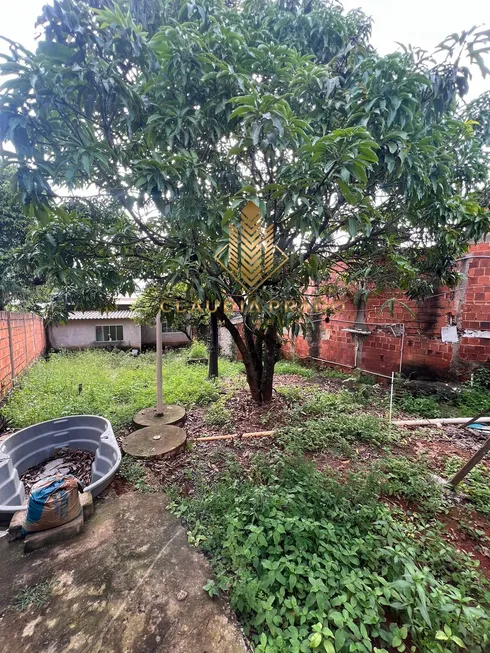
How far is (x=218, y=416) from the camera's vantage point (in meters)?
3.91

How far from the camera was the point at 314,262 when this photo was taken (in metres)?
2.59

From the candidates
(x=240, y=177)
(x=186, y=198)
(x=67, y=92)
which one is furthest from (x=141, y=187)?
(x=240, y=177)

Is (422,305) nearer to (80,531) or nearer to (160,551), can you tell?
(160,551)

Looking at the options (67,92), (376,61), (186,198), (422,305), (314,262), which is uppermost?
(376,61)

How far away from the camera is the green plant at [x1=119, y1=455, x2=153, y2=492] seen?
2.49m

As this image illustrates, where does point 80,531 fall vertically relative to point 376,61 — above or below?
below

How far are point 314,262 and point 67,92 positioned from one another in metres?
2.07

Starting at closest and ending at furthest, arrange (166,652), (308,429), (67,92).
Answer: (166,652)
(67,92)
(308,429)

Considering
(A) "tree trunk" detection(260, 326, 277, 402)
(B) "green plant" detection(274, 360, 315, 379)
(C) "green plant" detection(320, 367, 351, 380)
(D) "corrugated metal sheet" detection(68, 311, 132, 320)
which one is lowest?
(B) "green plant" detection(274, 360, 315, 379)

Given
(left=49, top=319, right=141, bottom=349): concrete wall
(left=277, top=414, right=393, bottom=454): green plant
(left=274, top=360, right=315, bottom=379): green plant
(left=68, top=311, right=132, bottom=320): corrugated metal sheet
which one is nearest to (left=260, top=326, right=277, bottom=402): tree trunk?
(left=277, top=414, right=393, bottom=454): green plant

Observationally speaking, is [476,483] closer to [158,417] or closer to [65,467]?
[158,417]

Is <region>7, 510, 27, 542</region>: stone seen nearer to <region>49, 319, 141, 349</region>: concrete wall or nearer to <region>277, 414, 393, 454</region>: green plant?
<region>277, 414, 393, 454</region>: green plant

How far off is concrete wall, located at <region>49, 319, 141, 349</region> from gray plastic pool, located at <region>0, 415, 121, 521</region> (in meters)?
7.88

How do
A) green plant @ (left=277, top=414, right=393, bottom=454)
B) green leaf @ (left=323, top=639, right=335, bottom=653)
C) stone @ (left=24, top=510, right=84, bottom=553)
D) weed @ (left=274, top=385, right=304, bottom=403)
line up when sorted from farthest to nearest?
1. weed @ (left=274, top=385, right=304, bottom=403)
2. green plant @ (left=277, top=414, right=393, bottom=454)
3. stone @ (left=24, top=510, right=84, bottom=553)
4. green leaf @ (left=323, top=639, right=335, bottom=653)
